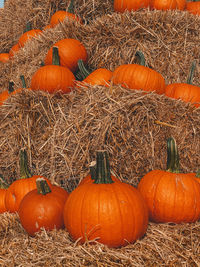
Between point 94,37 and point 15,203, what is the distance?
2532mm

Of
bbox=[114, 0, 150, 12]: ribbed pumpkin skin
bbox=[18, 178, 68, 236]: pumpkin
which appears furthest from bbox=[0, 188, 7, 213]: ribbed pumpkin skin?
bbox=[114, 0, 150, 12]: ribbed pumpkin skin

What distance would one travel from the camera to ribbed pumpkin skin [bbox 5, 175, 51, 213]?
255cm

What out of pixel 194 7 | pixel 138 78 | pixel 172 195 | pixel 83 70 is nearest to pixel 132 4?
pixel 194 7

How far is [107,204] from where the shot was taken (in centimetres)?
188

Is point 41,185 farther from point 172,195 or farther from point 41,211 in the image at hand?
point 172,195

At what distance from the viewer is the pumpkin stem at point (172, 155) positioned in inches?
88.2

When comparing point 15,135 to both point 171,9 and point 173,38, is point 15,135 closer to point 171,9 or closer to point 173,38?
point 173,38

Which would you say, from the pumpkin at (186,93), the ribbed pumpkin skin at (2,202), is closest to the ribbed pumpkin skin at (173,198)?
the pumpkin at (186,93)

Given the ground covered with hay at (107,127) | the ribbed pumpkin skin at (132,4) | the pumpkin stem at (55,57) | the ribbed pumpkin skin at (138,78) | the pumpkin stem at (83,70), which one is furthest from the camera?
the ribbed pumpkin skin at (132,4)

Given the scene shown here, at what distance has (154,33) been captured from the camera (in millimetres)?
3750

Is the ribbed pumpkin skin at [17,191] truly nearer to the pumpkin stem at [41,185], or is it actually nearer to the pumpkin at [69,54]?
the pumpkin stem at [41,185]

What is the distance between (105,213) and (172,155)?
2.43ft

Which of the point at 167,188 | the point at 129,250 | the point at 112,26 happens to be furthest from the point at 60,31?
the point at 129,250

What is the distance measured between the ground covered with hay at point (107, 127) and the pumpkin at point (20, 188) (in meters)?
0.16
